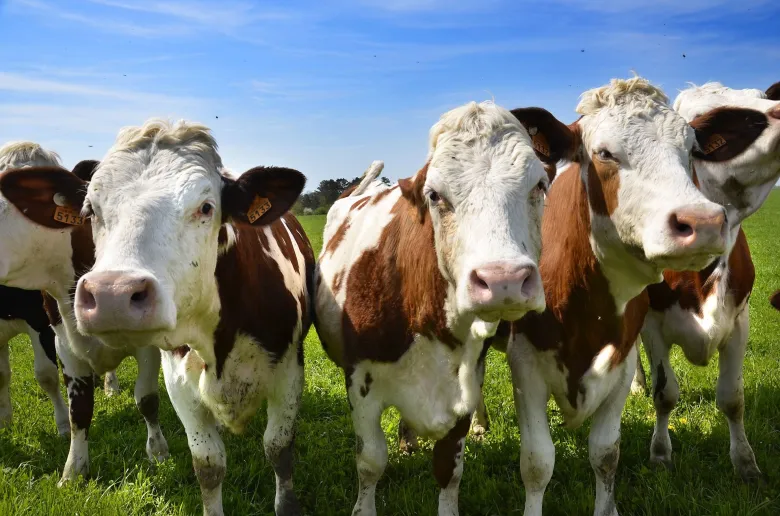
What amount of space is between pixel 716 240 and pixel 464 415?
1.65 meters

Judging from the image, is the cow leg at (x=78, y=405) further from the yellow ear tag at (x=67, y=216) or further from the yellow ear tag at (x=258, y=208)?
the yellow ear tag at (x=258, y=208)

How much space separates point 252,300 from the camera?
3439 millimetres

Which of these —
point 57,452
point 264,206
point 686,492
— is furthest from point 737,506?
point 57,452

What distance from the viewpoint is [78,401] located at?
15.1 feet

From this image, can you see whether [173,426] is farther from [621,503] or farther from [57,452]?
[621,503]

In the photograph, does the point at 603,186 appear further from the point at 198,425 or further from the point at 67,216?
the point at 67,216

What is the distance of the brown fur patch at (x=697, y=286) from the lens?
406cm

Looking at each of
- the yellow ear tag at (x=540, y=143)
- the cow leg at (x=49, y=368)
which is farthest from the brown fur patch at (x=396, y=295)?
the cow leg at (x=49, y=368)

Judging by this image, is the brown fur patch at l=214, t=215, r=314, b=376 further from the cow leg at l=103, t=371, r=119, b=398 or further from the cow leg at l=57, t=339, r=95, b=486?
the cow leg at l=103, t=371, r=119, b=398

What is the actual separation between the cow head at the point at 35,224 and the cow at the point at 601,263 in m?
2.65

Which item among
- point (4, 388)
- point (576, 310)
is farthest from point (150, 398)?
point (576, 310)

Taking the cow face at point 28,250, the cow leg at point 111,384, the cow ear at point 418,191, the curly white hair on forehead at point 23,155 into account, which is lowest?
the cow leg at point 111,384

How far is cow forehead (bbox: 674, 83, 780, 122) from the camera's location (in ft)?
13.3

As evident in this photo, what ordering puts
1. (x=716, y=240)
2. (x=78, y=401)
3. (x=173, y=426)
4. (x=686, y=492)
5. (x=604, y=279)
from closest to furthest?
1. (x=716, y=240)
2. (x=604, y=279)
3. (x=686, y=492)
4. (x=78, y=401)
5. (x=173, y=426)
